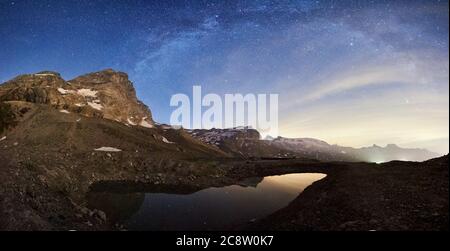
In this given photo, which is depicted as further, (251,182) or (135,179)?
(251,182)

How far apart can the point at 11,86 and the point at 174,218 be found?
167419 mm

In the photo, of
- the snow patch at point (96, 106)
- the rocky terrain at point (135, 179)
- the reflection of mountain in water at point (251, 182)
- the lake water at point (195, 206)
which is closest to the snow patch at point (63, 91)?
the snow patch at point (96, 106)

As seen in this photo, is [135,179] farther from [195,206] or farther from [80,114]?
[80,114]

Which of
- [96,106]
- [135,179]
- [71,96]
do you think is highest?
[71,96]

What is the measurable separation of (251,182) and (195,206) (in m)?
24.8

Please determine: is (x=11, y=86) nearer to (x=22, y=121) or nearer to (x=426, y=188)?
(x=22, y=121)

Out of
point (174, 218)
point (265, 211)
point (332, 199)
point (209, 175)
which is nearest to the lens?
point (332, 199)

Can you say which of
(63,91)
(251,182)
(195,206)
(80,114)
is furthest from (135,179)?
(63,91)

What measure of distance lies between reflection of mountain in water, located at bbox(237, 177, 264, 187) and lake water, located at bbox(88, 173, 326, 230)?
2571 mm

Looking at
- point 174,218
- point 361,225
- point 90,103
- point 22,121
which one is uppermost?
point 90,103

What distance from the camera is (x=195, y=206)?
39469 mm

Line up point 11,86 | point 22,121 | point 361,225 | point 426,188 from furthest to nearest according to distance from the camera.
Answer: point 11,86, point 22,121, point 426,188, point 361,225

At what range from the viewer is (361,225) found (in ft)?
65.4
